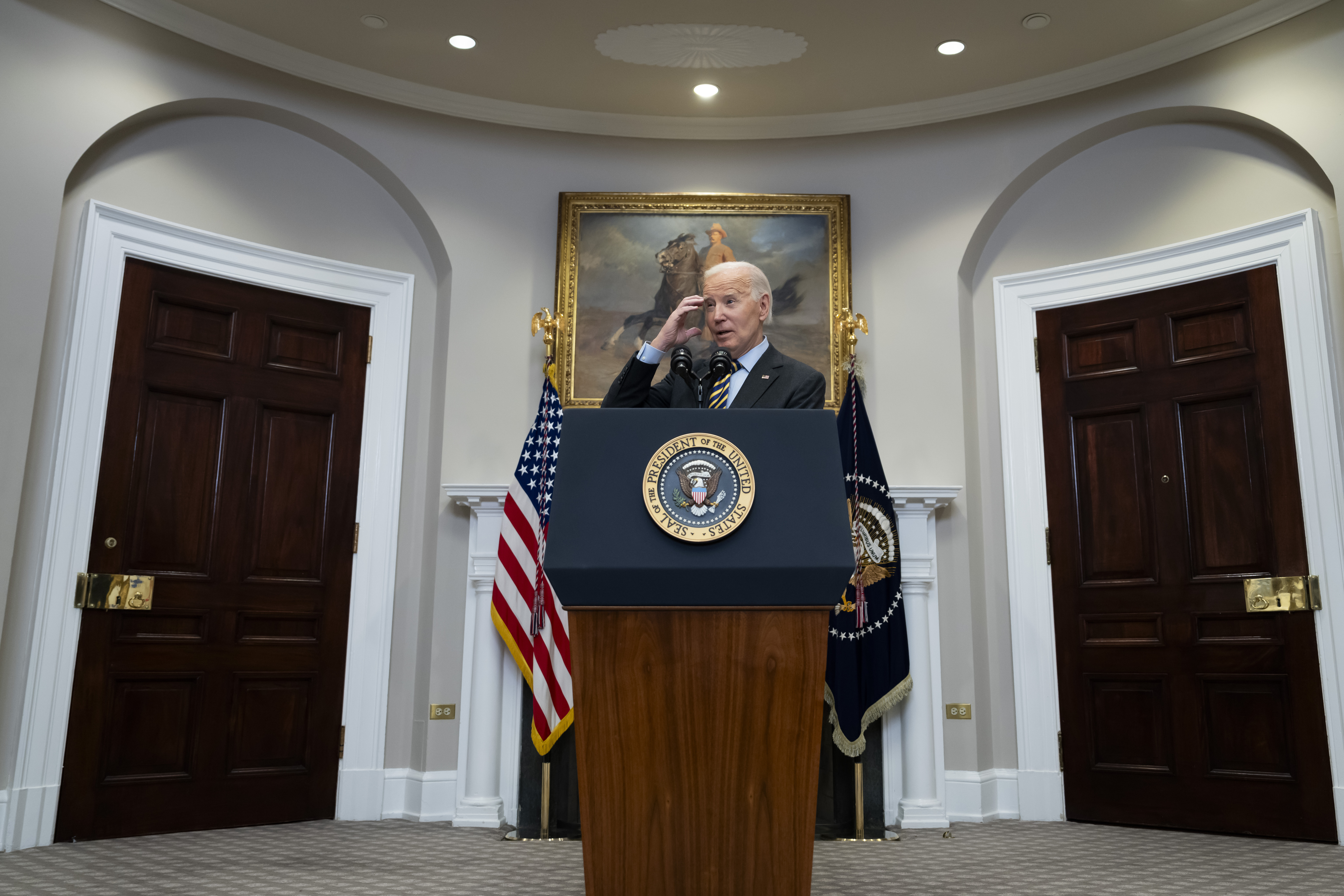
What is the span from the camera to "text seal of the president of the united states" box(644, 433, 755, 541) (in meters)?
2.18

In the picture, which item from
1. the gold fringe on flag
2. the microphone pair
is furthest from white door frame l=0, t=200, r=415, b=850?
the microphone pair

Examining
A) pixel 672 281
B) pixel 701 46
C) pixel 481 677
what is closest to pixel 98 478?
pixel 481 677

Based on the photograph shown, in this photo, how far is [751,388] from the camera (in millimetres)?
3057

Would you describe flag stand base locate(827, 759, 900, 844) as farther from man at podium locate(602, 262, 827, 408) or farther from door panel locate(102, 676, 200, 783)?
door panel locate(102, 676, 200, 783)

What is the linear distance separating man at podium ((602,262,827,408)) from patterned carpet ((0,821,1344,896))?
161 cm

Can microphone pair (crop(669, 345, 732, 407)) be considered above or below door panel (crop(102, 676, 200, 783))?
above

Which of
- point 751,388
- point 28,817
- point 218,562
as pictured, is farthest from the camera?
point 218,562

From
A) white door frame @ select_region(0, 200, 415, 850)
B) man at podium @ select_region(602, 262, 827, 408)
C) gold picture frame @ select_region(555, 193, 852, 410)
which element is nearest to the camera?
man at podium @ select_region(602, 262, 827, 408)

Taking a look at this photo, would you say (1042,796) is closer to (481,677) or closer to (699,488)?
(481,677)

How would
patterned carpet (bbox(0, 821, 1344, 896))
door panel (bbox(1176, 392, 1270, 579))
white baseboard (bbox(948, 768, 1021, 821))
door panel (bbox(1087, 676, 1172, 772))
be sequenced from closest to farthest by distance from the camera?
patterned carpet (bbox(0, 821, 1344, 896)) < door panel (bbox(1176, 392, 1270, 579)) < door panel (bbox(1087, 676, 1172, 772)) < white baseboard (bbox(948, 768, 1021, 821))

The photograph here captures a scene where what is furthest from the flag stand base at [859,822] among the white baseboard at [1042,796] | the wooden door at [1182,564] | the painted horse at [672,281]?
the painted horse at [672,281]

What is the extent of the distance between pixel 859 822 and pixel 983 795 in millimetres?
880

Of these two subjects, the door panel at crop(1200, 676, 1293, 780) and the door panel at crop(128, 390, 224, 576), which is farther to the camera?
the door panel at crop(128, 390, 224, 576)

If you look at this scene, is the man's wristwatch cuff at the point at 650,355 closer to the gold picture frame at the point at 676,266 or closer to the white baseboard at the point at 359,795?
the gold picture frame at the point at 676,266
